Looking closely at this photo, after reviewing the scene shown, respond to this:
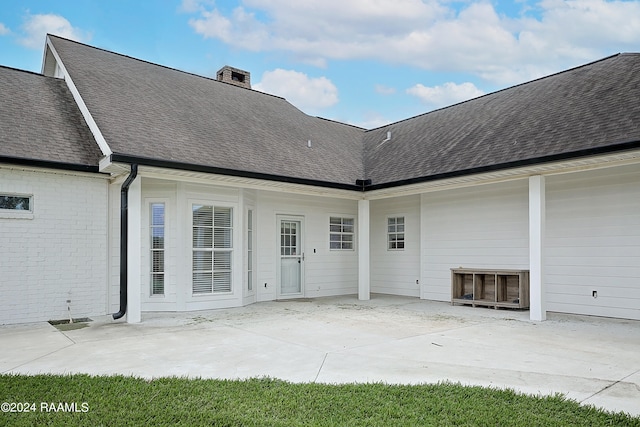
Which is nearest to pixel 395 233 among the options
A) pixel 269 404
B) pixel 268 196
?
pixel 268 196

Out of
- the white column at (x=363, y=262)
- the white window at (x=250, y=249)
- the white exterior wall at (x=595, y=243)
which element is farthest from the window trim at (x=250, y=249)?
the white exterior wall at (x=595, y=243)

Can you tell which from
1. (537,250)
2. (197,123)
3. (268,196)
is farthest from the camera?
(268,196)

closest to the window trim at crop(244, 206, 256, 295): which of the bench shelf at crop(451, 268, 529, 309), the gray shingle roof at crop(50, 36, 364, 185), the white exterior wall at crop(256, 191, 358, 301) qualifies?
the white exterior wall at crop(256, 191, 358, 301)

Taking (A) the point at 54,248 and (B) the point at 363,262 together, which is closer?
(A) the point at 54,248

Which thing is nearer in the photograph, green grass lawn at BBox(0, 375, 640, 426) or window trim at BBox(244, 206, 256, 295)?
green grass lawn at BBox(0, 375, 640, 426)

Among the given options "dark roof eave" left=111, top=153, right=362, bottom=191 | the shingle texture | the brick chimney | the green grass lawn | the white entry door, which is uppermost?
the brick chimney

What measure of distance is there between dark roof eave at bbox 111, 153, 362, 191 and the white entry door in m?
1.72

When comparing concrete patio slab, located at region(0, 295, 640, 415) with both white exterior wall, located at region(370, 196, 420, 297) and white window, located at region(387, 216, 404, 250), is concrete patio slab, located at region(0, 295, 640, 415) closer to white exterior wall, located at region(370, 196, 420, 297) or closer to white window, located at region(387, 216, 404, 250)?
white exterior wall, located at region(370, 196, 420, 297)

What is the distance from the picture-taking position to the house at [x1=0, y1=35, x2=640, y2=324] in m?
7.66

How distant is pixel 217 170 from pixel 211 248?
186 centimetres

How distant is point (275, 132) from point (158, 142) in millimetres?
4229

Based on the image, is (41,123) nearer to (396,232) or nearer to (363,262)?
(363,262)

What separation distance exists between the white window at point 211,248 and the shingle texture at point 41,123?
226 centimetres

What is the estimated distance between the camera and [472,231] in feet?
34.4
